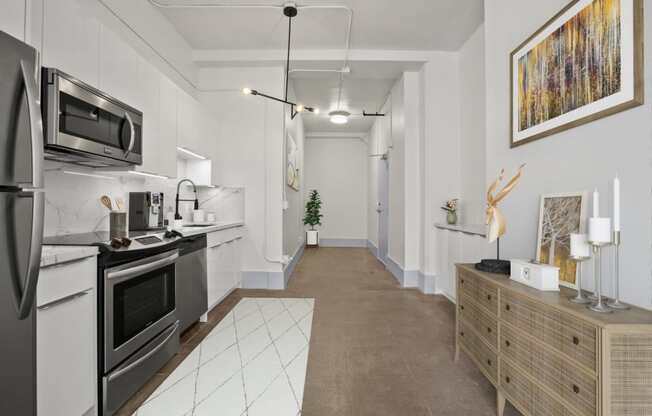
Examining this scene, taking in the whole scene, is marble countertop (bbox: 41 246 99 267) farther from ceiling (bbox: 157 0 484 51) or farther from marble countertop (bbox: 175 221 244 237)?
ceiling (bbox: 157 0 484 51)

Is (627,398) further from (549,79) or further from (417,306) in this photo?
(417,306)

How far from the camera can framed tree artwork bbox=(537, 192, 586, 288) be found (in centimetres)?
156

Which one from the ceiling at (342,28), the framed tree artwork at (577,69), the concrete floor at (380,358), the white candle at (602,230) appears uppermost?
the ceiling at (342,28)

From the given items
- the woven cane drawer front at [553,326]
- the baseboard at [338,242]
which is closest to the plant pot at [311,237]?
the baseboard at [338,242]

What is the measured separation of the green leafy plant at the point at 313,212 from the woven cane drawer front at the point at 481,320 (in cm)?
626

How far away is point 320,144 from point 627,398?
27.1 feet

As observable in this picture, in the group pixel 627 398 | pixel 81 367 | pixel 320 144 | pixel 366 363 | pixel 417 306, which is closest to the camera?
pixel 627 398

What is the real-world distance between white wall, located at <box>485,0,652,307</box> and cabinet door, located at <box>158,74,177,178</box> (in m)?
2.74

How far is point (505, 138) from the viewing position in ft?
7.50

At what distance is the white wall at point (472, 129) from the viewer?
3.44 metres

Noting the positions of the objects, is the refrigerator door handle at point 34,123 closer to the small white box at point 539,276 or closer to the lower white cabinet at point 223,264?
the lower white cabinet at point 223,264

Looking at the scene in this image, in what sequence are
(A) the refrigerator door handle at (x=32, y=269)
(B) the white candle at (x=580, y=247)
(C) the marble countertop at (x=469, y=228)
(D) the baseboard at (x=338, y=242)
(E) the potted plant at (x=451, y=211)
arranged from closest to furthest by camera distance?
(A) the refrigerator door handle at (x=32, y=269) → (B) the white candle at (x=580, y=247) → (C) the marble countertop at (x=469, y=228) → (E) the potted plant at (x=451, y=211) → (D) the baseboard at (x=338, y=242)

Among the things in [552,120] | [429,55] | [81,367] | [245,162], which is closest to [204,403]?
[81,367]

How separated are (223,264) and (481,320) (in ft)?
8.69
